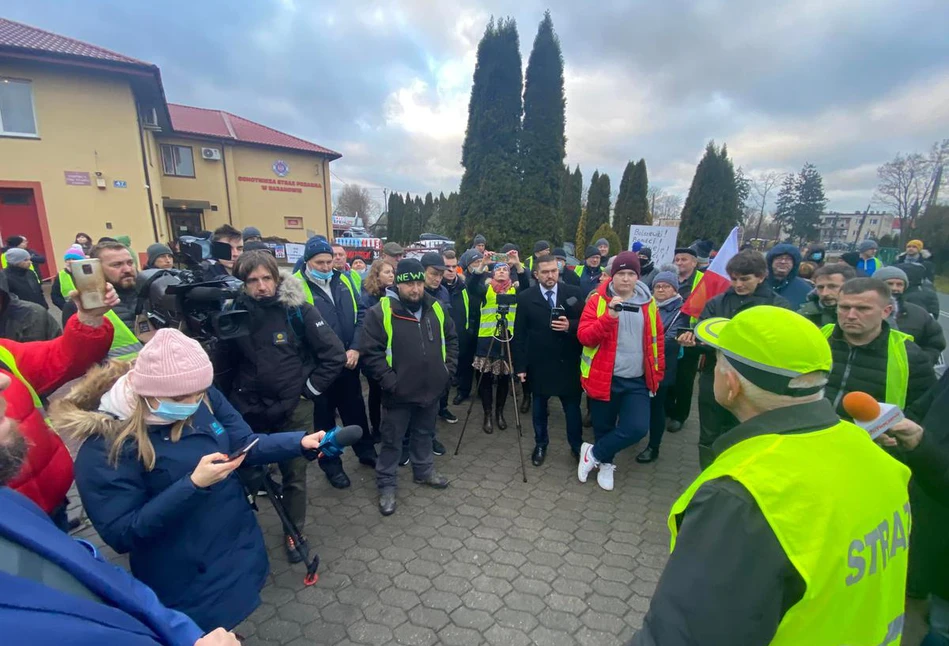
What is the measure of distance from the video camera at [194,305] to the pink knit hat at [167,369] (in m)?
0.83

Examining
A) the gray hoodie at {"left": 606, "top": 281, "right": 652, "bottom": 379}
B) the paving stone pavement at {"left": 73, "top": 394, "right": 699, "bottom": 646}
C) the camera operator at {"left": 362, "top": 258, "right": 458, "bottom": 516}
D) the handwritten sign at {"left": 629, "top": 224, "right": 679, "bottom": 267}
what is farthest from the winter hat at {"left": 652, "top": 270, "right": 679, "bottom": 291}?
the handwritten sign at {"left": 629, "top": 224, "right": 679, "bottom": 267}

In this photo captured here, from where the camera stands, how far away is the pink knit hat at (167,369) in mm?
1812

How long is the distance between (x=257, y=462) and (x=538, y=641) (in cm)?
187

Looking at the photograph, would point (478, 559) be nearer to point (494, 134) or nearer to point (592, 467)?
point (592, 467)

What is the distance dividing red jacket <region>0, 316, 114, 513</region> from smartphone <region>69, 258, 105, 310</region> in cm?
20

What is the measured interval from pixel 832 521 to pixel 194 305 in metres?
3.08

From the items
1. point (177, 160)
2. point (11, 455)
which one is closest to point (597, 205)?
point (177, 160)

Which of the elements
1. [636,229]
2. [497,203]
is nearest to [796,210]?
[497,203]

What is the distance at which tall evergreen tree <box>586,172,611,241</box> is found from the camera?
29516 mm

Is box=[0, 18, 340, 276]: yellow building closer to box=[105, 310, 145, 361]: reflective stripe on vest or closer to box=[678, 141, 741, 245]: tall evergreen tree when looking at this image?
box=[105, 310, 145, 361]: reflective stripe on vest

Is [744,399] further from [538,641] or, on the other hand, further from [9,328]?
[9,328]

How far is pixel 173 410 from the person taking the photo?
6.14 ft

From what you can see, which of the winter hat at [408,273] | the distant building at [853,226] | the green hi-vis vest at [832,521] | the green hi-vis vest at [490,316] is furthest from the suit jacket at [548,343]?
the distant building at [853,226]

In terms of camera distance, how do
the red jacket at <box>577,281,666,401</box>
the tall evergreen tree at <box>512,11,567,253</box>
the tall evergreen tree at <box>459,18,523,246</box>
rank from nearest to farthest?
the red jacket at <box>577,281,666,401</box>, the tall evergreen tree at <box>459,18,523,246</box>, the tall evergreen tree at <box>512,11,567,253</box>
